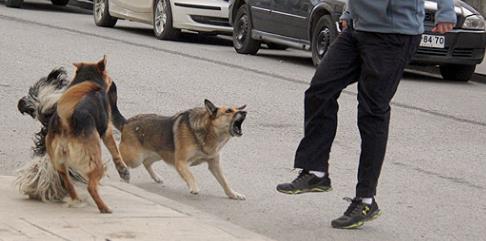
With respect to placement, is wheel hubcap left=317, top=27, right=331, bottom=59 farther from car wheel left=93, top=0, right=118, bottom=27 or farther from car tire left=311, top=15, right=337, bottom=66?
car wheel left=93, top=0, right=118, bottom=27

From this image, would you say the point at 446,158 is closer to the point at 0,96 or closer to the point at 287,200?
the point at 287,200

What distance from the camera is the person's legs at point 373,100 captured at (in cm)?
643

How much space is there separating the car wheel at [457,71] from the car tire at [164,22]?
458 cm

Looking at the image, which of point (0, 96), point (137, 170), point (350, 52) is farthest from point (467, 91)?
point (350, 52)

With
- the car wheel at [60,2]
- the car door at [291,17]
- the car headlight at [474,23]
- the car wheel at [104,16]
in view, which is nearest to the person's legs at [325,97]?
the car headlight at [474,23]

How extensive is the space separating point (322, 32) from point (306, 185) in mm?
8775

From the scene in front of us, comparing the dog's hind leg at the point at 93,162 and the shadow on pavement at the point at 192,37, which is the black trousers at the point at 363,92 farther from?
the shadow on pavement at the point at 192,37

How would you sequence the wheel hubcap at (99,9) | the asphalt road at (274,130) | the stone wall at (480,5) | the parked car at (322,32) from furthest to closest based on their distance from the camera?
the stone wall at (480,5) < the wheel hubcap at (99,9) < the parked car at (322,32) < the asphalt road at (274,130)

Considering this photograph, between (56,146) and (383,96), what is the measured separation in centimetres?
181

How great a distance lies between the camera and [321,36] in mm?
15430

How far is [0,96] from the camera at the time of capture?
35.8 ft

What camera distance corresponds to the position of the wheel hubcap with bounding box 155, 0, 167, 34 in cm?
1869

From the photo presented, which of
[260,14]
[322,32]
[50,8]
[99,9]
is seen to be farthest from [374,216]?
[50,8]

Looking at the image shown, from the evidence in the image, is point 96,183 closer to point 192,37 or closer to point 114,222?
point 114,222
